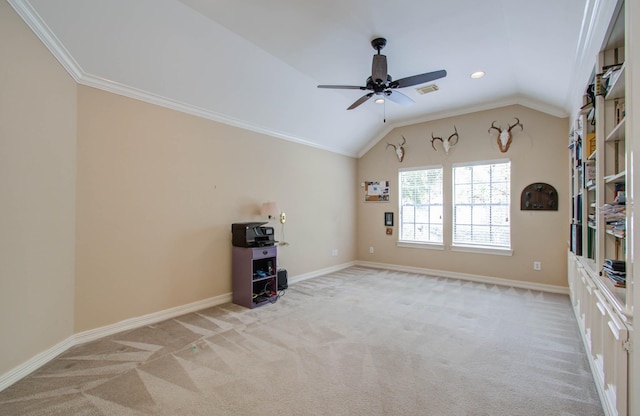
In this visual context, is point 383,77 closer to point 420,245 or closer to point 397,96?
point 397,96

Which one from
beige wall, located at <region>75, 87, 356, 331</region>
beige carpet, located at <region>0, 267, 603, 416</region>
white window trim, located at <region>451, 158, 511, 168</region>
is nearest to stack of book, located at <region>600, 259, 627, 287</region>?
beige carpet, located at <region>0, 267, 603, 416</region>

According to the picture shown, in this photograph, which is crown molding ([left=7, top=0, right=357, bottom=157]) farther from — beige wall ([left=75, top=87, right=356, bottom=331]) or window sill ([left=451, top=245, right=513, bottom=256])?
window sill ([left=451, top=245, right=513, bottom=256])

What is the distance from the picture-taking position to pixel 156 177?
330 centimetres

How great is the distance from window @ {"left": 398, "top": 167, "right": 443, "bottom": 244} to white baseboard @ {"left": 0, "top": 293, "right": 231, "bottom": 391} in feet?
12.7

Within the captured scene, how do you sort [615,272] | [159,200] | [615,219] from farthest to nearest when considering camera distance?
[159,200] < [615,219] < [615,272]

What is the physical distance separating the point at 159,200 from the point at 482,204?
16.9 ft

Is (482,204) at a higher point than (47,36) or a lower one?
lower

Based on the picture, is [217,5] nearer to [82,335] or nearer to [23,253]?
[23,253]

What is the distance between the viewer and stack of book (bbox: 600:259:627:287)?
65.5 inches

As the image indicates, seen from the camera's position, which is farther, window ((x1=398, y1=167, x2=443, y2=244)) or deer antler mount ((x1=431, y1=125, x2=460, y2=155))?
window ((x1=398, y1=167, x2=443, y2=244))

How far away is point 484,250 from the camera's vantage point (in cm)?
504

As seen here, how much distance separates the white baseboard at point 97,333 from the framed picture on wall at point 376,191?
12.5 ft

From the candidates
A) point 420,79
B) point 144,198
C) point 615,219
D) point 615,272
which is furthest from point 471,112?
point 144,198

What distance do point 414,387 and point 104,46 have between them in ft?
13.0
